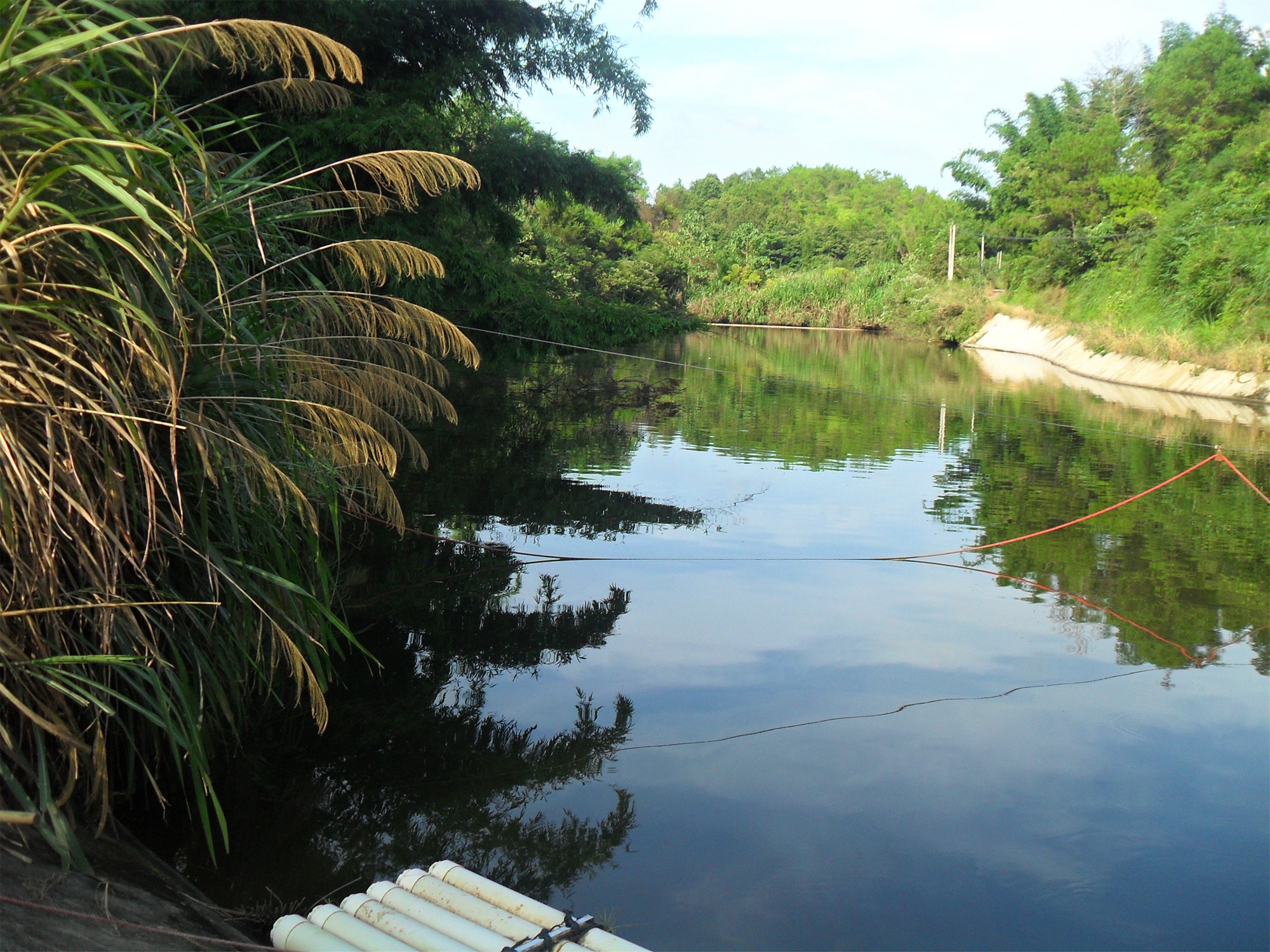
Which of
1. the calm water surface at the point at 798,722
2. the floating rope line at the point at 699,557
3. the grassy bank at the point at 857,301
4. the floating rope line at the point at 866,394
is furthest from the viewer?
the grassy bank at the point at 857,301

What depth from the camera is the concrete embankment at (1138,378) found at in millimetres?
22797

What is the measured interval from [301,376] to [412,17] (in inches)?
302

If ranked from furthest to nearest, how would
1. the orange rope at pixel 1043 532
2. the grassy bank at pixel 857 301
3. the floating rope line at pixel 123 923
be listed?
the grassy bank at pixel 857 301, the orange rope at pixel 1043 532, the floating rope line at pixel 123 923

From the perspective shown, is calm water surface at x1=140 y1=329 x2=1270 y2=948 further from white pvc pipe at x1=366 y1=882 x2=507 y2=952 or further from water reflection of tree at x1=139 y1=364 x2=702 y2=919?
white pvc pipe at x1=366 y1=882 x2=507 y2=952

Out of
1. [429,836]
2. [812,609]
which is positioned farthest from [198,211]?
[812,609]

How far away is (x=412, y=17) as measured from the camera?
38.5 feet

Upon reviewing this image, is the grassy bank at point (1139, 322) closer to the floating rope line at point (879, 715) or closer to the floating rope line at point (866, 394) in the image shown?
the floating rope line at point (866, 394)

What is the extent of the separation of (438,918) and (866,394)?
22144 mm

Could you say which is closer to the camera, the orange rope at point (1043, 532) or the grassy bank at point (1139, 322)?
the orange rope at point (1043, 532)

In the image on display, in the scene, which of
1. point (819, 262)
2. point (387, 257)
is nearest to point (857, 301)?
point (819, 262)

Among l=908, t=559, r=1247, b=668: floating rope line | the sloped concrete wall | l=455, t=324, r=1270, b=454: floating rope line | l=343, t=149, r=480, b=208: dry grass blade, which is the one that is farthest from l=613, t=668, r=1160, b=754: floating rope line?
the sloped concrete wall

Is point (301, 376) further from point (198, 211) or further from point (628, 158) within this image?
point (628, 158)

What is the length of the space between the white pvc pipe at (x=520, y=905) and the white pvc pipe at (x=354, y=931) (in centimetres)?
34

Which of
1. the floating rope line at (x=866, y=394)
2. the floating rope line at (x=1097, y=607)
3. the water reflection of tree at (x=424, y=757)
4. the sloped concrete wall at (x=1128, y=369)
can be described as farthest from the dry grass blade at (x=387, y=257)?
the sloped concrete wall at (x=1128, y=369)
